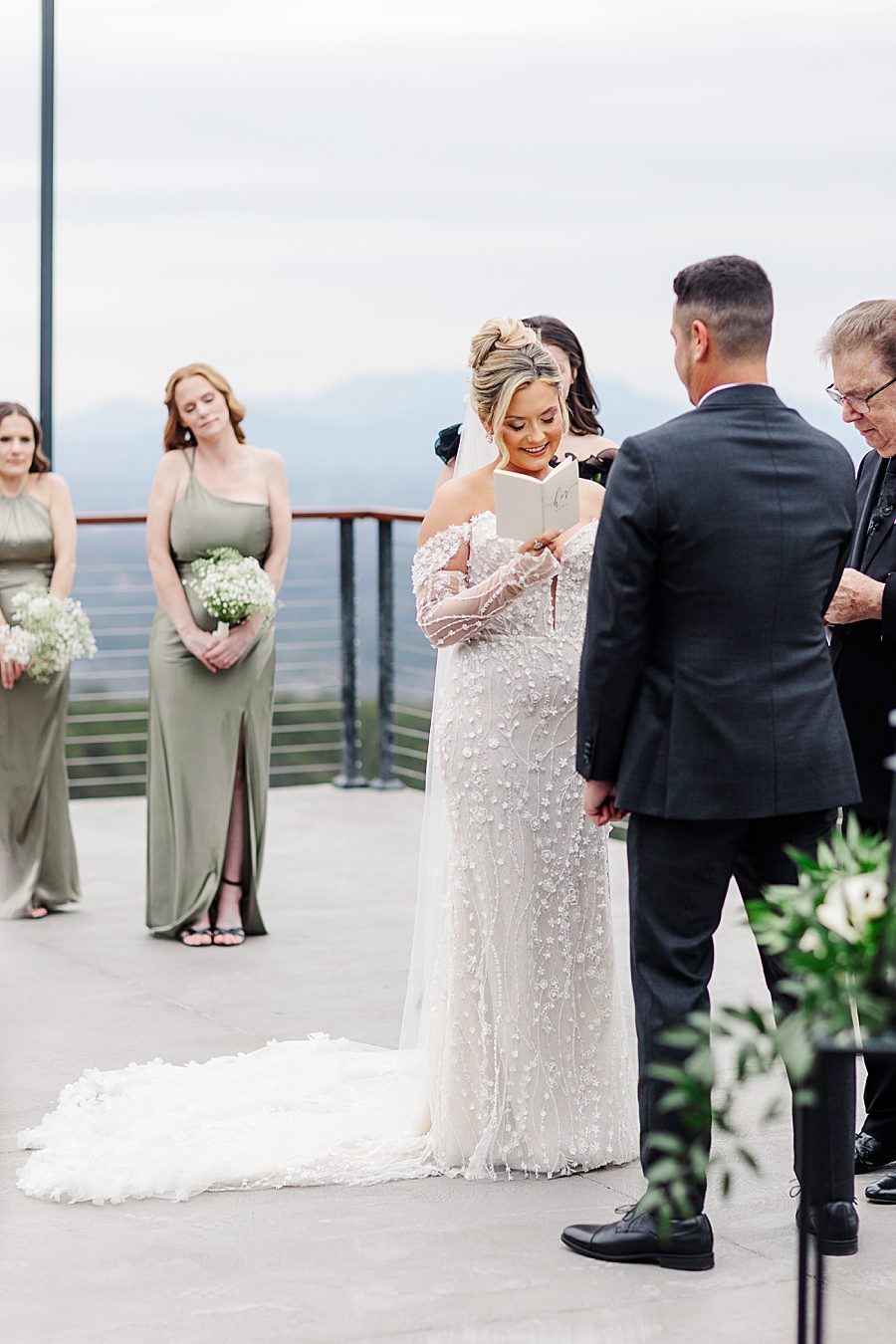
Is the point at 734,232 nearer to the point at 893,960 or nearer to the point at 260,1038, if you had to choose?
the point at 260,1038

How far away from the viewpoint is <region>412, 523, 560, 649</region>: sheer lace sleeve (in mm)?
3744

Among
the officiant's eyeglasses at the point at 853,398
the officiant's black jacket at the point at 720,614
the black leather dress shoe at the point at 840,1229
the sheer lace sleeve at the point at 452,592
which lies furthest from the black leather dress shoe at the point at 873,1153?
the officiant's eyeglasses at the point at 853,398

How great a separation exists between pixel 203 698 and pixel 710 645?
10.5 ft

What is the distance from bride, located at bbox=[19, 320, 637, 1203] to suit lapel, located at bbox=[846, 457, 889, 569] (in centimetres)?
56

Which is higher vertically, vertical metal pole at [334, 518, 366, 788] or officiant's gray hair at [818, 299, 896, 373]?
officiant's gray hair at [818, 299, 896, 373]

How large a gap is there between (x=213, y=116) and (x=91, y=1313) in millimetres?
25534

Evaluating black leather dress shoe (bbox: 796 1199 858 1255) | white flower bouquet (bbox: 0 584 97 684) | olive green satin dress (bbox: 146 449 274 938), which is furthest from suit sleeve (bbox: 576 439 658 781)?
white flower bouquet (bbox: 0 584 97 684)

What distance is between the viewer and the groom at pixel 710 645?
3049 millimetres

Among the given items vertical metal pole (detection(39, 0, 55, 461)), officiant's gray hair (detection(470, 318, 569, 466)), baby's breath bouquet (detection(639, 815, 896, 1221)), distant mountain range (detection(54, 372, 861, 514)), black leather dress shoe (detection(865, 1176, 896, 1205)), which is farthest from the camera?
distant mountain range (detection(54, 372, 861, 514))

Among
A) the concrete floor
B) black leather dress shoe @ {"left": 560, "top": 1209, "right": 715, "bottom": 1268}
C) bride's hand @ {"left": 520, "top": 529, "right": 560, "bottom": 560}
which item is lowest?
the concrete floor

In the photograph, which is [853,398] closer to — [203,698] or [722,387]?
[722,387]

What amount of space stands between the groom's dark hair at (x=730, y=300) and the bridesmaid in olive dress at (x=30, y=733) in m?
3.85

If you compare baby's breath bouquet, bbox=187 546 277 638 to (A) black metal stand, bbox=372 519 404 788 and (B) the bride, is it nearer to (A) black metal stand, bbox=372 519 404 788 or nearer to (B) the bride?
(B) the bride

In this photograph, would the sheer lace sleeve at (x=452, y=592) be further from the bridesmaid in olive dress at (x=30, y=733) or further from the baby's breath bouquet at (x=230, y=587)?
the bridesmaid in olive dress at (x=30, y=733)
